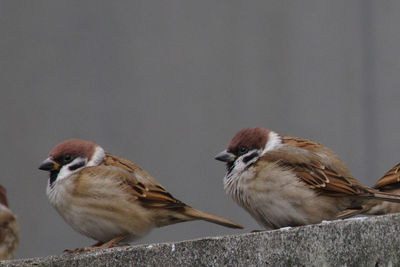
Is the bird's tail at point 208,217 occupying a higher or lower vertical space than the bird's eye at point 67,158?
lower

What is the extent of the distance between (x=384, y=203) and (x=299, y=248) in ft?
3.75

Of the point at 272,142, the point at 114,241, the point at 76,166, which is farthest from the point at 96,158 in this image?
the point at 272,142

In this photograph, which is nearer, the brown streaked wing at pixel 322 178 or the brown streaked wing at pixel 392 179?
the brown streaked wing at pixel 322 178

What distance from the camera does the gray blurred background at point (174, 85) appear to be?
412 centimetres

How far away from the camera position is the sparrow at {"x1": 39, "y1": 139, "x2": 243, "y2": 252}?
2809 millimetres

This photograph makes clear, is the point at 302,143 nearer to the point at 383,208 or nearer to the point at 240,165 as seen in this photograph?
the point at 240,165

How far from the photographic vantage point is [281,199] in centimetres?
272

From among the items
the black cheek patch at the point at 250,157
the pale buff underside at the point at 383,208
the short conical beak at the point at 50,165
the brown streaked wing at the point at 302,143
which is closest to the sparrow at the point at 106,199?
the short conical beak at the point at 50,165

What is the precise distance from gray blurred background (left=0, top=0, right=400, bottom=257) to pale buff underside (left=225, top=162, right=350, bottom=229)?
134cm

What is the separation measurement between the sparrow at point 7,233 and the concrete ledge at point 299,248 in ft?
5.08

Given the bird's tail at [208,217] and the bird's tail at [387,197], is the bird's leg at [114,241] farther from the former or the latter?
the bird's tail at [387,197]

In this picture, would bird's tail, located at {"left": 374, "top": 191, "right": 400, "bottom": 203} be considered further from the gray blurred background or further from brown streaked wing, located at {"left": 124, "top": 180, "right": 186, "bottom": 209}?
the gray blurred background

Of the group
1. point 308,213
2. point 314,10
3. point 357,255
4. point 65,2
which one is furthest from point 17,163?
point 357,255

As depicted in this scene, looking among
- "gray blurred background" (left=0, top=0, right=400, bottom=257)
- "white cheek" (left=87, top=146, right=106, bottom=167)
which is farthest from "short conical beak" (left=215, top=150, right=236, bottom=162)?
"gray blurred background" (left=0, top=0, right=400, bottom=257)
